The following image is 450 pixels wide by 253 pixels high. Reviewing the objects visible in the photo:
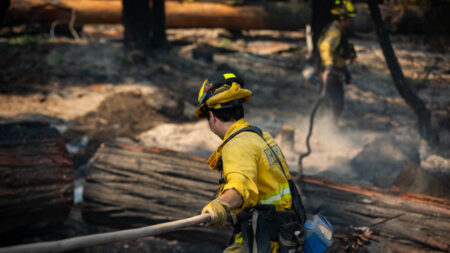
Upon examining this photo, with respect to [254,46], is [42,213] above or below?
below

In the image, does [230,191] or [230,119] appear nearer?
[230,191]

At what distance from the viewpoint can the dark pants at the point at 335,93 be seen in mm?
6982

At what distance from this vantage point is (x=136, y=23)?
32.9 ft

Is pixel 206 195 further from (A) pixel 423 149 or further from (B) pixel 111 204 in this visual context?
(A) pixel 423 149

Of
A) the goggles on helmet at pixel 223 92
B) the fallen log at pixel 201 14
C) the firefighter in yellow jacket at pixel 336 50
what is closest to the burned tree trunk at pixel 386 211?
the goggles on helmet at pixel 223 92

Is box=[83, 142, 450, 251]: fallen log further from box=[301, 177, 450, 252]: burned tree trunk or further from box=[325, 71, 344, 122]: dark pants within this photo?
box=[325, 71, 344, 122]: dark pants

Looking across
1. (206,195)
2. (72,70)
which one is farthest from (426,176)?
(72,70)

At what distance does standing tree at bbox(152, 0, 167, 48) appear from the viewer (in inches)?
413

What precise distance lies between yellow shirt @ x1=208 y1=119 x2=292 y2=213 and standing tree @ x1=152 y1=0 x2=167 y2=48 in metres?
8.93

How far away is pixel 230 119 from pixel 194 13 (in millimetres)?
9787

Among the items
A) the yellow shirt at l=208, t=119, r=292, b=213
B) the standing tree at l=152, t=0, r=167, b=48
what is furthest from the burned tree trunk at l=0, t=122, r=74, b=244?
the standing tree at l=152, t=0, r=167, b=48

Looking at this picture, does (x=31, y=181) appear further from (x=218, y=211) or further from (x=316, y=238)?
(x=316, y=238)

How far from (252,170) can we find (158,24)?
9363 mm

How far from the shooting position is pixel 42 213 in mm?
3639
